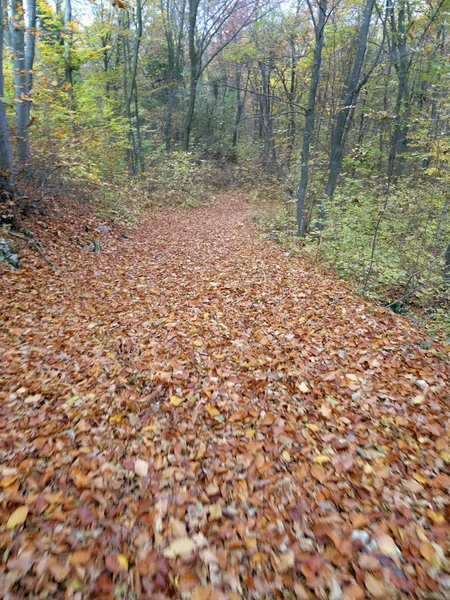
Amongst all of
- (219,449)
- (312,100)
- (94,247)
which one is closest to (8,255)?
(94,247)

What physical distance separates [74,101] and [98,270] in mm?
10262

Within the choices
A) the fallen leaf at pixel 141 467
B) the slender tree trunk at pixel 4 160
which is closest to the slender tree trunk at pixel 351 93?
the slender tree trunk at pixel 4 160

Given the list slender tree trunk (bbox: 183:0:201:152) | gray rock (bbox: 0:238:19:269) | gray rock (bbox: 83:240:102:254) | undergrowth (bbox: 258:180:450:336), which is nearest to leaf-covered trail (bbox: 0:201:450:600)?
gray rock (bbox: 0:238:19:269)

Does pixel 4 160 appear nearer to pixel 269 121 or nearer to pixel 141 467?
pixel 141 467

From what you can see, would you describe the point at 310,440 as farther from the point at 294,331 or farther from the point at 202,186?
the point at 202,186

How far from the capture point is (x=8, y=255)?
6395 mm

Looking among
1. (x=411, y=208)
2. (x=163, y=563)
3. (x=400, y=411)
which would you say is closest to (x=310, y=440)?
(x=400, y=411)

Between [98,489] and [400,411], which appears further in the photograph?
[400,411]

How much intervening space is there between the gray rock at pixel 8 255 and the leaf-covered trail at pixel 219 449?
1.18 feet

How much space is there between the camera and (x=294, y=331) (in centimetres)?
520

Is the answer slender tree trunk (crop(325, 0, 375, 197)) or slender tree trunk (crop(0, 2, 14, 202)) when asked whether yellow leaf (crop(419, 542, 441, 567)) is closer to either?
slender tree trunk (crop(0, 2, 14, 202))

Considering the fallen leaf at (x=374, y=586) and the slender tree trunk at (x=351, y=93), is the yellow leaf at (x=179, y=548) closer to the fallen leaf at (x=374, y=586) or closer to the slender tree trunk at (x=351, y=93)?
the fallen leaf at (x=374, y=586)

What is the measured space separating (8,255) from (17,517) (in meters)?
5.37

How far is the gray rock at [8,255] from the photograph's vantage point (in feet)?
20.8
